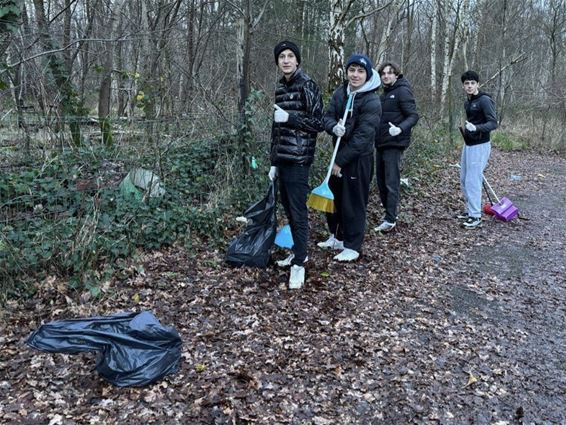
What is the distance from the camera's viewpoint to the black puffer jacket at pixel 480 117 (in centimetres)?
568

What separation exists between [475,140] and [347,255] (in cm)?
261

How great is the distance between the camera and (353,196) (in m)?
4.58

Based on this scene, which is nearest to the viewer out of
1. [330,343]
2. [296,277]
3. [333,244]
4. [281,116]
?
[330,343]

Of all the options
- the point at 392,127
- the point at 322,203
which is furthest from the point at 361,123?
the point at 392,127

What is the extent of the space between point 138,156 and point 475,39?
18088mm

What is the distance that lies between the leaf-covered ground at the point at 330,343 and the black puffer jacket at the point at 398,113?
125cm

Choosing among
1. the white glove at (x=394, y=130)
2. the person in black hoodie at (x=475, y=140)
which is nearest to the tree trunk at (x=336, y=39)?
the person in black hoodie at (x=475, y=140)

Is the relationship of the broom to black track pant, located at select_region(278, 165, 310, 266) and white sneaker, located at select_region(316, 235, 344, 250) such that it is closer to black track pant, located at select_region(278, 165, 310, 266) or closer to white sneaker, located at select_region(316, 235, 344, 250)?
black track pant, located at select_region(278, 165, 310, 266)

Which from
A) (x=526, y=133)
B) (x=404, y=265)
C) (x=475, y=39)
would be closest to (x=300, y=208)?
(x=404, y=265)

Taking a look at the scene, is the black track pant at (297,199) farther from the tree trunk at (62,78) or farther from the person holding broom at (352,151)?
the tree trunk at (62,78)

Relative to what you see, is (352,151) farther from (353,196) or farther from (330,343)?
(330,343)

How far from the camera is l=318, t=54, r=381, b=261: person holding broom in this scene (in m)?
4.25

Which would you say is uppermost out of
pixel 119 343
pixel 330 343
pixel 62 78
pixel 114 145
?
pixel 62 78

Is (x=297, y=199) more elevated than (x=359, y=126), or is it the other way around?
(x=359, y=126)
